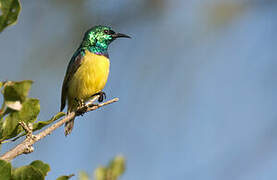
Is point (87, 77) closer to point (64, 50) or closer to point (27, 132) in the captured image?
point (64, 50)

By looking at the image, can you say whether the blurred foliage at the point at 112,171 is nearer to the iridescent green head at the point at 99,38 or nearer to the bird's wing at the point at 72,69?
the bird's wing at the point at 72,69

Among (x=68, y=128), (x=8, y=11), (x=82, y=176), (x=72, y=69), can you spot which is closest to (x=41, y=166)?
(x=8, y=11)

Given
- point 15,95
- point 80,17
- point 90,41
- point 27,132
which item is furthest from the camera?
point 80,17

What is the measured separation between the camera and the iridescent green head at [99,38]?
5.27 m

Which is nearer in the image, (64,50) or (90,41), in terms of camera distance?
(90,41)

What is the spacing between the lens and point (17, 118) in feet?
5.01

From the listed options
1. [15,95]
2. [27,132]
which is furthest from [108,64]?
[15,95]

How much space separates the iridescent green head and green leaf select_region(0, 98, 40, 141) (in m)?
3.70

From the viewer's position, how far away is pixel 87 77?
4734 millimetres

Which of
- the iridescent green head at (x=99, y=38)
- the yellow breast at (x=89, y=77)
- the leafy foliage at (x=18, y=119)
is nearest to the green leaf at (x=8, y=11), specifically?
the leafy foliage at (x=18, y=119)

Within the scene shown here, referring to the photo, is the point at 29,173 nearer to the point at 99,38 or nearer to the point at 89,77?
the point at 89,77

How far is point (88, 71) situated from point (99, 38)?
738 mm

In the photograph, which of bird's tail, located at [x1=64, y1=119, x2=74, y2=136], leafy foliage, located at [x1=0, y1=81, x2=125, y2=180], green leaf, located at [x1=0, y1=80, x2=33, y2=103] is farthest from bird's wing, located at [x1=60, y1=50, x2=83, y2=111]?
green leaf, located at [x1=0, y1=80, x2=33, y2=103]

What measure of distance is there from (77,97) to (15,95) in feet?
12.3
